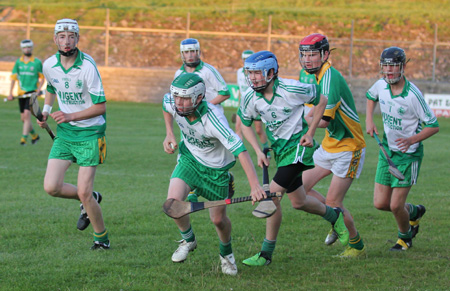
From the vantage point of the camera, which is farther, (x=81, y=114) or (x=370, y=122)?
(x=370, y=122)

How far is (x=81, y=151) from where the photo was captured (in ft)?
21.5

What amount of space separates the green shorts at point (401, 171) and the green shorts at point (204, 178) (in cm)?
183

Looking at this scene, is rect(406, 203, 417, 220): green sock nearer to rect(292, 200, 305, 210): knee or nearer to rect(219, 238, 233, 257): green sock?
rect(292, 200, 305, 210): knee

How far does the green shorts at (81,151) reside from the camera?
21.4 ft

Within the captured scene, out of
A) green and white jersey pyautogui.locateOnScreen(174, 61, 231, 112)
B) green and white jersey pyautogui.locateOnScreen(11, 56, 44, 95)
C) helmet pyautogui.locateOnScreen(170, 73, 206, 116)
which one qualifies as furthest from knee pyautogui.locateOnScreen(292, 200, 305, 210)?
green and white jersey pyautogui.locateOnScreen(11, 56, 44, 95)

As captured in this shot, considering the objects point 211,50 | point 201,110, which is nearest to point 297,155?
point 201,110

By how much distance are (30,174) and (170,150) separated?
5.83 metres

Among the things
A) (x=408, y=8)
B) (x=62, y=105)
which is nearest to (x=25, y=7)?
(x=408, y=8)

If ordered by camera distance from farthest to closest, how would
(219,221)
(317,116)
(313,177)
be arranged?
(313,177) → (317,116) → (219,221)

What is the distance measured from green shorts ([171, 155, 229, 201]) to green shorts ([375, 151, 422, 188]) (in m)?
1.83

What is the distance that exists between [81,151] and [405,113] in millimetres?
3179

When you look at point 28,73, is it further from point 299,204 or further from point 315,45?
point 299,204

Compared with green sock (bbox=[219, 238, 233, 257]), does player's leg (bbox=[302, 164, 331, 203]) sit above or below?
above

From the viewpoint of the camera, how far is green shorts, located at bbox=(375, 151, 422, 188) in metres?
6.59
